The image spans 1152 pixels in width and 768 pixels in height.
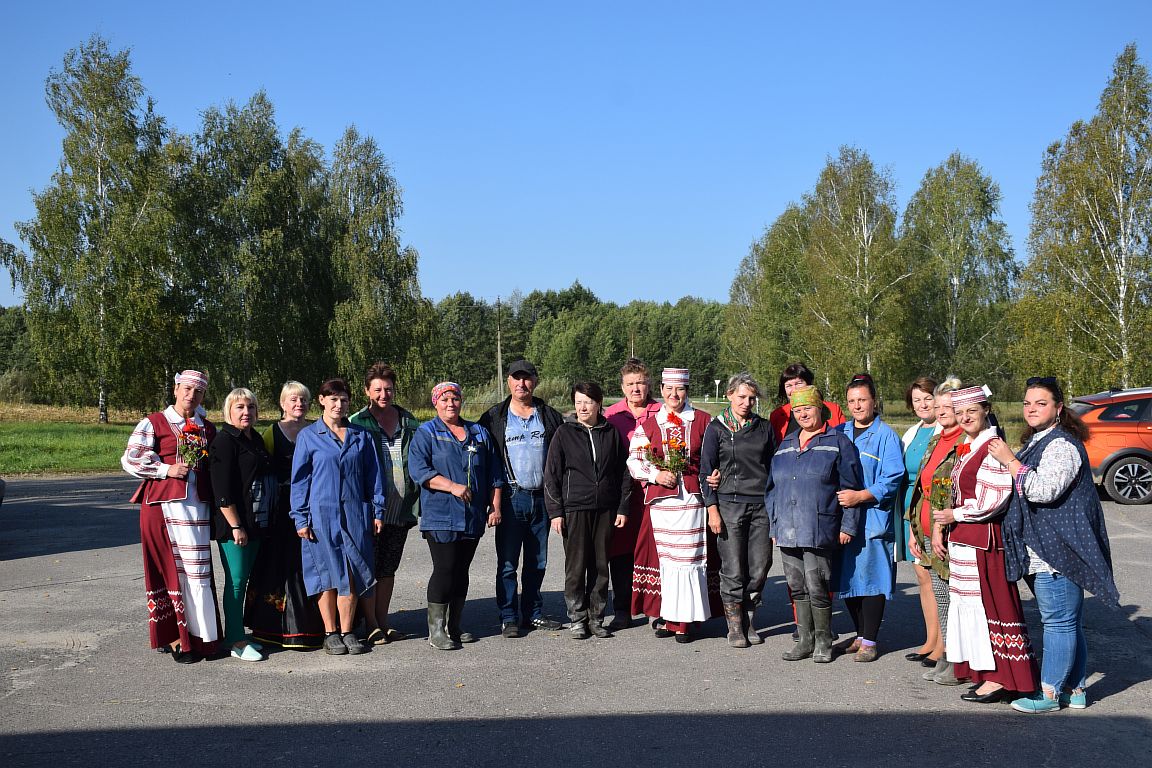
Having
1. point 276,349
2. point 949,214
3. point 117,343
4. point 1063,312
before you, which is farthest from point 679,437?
point 949,214

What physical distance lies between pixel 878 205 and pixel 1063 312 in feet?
45.4

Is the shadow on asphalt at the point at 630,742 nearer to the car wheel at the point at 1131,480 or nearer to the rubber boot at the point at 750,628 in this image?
the rubber boot at the point at 750,628

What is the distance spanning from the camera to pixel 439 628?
6930mm

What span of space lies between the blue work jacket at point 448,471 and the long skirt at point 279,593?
0.95 metres

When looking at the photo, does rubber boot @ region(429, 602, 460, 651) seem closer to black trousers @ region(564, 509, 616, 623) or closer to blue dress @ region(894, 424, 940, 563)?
black trousers @ region(564, 509, 616, 623)

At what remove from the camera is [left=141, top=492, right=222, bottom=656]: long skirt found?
21.1 feet

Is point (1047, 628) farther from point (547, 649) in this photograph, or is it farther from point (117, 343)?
point (117, 343)

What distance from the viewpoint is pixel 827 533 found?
20.8 feet

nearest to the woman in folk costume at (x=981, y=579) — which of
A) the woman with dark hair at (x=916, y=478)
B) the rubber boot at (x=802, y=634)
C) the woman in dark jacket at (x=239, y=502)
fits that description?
the woman with dark hair at (x=916, y=478)

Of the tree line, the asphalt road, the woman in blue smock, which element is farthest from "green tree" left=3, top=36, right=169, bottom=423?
the woman in blue smock

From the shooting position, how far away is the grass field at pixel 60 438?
2133 cm

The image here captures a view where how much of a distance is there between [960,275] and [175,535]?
45.6 meters

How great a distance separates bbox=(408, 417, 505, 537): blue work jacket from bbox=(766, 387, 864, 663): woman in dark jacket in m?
2.13

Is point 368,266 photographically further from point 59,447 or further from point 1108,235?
point 1108,235
